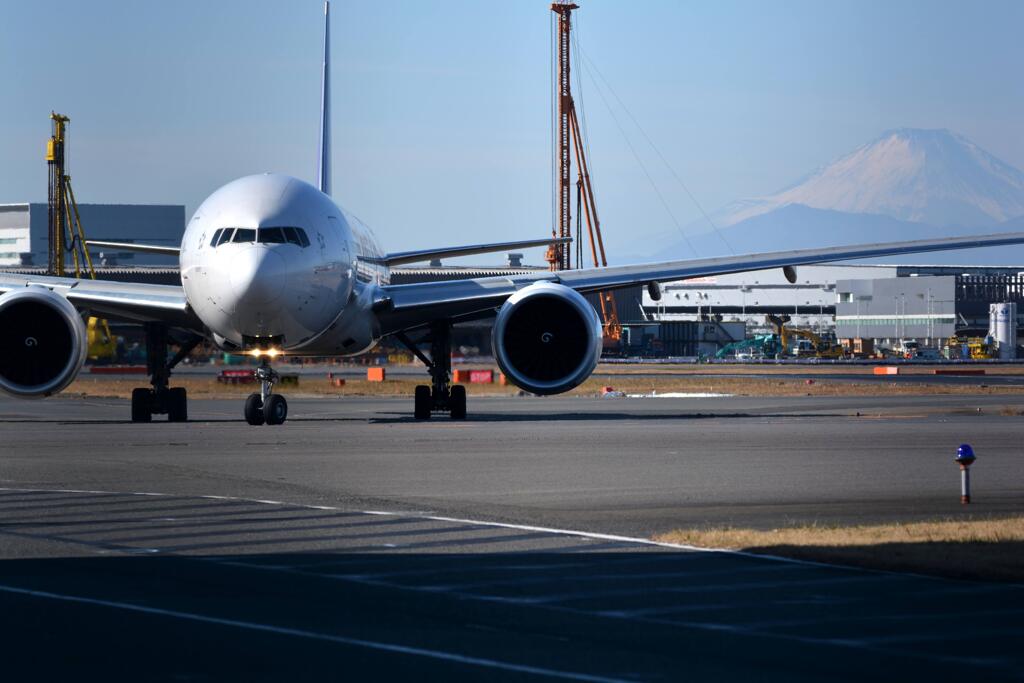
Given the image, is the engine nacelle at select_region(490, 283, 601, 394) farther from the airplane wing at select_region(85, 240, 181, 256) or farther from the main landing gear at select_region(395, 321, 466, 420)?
the airplane wing at select_region(85, 240, 181, 256)

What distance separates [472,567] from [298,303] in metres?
16.0

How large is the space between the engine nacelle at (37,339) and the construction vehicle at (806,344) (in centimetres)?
8391

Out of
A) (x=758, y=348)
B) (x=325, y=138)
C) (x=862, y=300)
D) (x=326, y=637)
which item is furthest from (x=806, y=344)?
(x=326, y=637)

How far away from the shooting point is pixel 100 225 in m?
135

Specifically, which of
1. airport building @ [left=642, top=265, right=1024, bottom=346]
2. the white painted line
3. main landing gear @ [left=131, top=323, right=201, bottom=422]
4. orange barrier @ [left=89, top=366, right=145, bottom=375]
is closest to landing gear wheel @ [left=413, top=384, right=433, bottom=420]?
main landing gear @ [left=131, top=323, right=201, bottom=422]

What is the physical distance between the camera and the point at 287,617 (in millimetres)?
8523

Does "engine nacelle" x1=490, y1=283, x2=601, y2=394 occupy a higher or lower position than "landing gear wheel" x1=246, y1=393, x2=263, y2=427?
higher

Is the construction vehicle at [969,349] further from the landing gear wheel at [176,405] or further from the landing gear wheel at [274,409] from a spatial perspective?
the landing gear wheel at [274,409]

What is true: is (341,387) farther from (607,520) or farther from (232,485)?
(607,520)

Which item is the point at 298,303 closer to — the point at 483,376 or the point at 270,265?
the point at 270,265

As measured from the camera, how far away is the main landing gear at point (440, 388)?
101 feet

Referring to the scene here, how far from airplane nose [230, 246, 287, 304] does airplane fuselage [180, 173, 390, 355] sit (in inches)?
0.7

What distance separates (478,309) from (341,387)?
21.2 meters

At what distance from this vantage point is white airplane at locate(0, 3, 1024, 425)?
1008 inches
